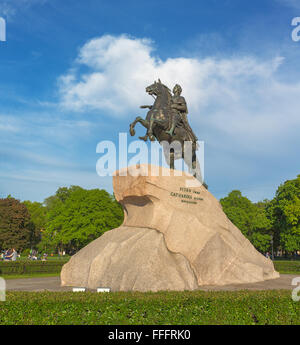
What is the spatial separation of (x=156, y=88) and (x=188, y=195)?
20.3 ft

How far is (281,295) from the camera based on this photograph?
7.55 metres

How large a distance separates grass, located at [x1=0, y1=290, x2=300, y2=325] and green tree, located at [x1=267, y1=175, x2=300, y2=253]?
3878cm

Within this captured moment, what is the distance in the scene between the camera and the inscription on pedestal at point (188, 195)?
14.6 metres

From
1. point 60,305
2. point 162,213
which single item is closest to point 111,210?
point 162,213

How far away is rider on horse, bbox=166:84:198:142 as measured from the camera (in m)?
16.9

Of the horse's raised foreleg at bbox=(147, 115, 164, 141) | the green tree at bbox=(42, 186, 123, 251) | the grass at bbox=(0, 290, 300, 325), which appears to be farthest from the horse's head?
the green tree at bbox=(42, 186, 123, 251)

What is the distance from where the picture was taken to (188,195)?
14914 millimetres

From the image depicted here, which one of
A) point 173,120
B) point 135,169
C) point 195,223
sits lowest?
point 195,223

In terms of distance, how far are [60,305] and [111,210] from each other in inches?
1440

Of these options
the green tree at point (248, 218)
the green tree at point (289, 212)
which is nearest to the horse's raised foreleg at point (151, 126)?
the green tree at point (289, 212)

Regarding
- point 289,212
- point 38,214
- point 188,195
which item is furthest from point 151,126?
point 38,214

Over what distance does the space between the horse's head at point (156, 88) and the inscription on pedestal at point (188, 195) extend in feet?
18.4
